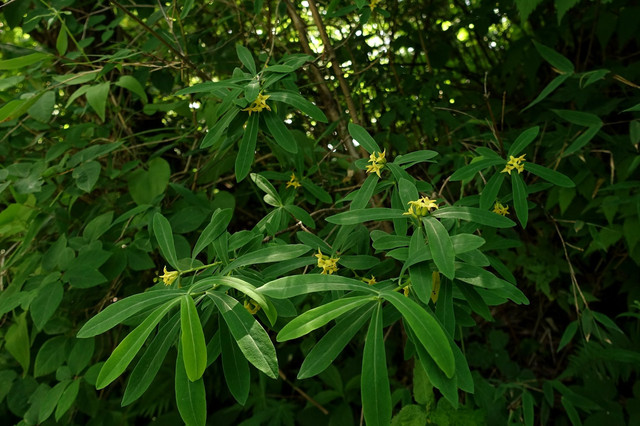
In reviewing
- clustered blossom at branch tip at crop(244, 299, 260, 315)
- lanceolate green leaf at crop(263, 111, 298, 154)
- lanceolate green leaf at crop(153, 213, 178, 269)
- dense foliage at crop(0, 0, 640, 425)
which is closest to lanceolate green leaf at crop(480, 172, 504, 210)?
dense foliage at crop(0, 0, 640, 425)

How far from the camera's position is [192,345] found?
2.30 ft

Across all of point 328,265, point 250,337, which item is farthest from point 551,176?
point 250,337

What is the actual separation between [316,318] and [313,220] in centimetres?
55

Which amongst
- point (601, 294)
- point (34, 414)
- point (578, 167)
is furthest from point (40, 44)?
point (601, 294)

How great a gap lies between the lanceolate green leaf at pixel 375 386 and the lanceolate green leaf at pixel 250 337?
0.13m

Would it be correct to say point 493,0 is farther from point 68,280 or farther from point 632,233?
point 68,280

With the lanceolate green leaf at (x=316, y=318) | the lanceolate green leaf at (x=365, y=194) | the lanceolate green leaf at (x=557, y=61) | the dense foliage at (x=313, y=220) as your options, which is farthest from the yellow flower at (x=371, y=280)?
the lanceolate green leaf at (x=557, y=61)

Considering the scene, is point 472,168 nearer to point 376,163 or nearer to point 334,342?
point 376,163

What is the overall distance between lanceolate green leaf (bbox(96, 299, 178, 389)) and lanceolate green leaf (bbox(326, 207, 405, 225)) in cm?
A: 30

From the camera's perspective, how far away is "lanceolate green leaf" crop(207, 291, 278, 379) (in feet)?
2.34

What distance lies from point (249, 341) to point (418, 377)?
25.1 inches

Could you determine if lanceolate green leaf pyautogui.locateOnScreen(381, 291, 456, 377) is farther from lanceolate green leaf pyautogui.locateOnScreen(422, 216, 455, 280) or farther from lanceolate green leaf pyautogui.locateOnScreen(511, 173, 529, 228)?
lanceolate green leaf pyautogui.locateOnScreen(511, 173, 529, 228)

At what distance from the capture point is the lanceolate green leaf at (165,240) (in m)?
0.93

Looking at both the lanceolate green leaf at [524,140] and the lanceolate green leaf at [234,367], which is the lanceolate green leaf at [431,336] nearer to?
the lanceolate green leaf at [234,367]
